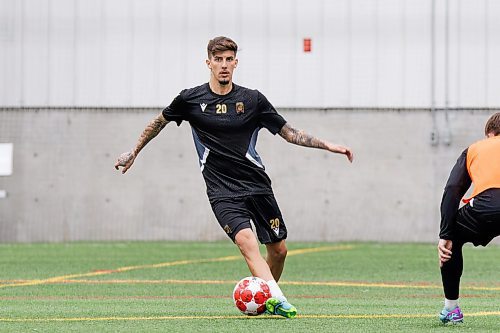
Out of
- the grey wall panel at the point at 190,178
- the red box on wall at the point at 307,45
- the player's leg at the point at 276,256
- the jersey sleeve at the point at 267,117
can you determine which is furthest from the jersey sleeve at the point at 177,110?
the red box on wall at the point at 307,45

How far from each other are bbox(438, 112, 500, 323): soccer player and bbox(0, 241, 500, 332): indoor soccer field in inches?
25.5

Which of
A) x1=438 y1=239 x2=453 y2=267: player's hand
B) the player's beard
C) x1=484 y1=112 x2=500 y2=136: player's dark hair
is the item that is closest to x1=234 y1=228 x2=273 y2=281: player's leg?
the player's beard

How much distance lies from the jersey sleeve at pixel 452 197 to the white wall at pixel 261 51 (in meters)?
15.2

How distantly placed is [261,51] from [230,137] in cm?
1376

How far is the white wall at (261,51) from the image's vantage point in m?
24.5

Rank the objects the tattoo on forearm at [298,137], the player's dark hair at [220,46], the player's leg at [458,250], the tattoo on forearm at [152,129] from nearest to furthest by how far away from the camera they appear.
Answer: the player's leg at [458,250] < the player's dark hair at [220,46] < the tattoo on forearm at [298,137] < the tattoo on forearm at [152,129]

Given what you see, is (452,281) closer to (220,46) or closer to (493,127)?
(493,127)

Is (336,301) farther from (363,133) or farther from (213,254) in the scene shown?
(363,133)

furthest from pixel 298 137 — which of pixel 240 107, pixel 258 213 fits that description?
pixel 258 213

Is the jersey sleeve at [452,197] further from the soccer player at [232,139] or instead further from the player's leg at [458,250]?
the soccer player at [232,139]

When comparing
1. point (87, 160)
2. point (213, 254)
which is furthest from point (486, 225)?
point (87, 160)

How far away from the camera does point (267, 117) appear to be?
11109 mm

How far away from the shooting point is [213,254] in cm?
2094

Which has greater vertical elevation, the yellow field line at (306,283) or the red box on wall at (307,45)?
the red box on wall at (307,45)
